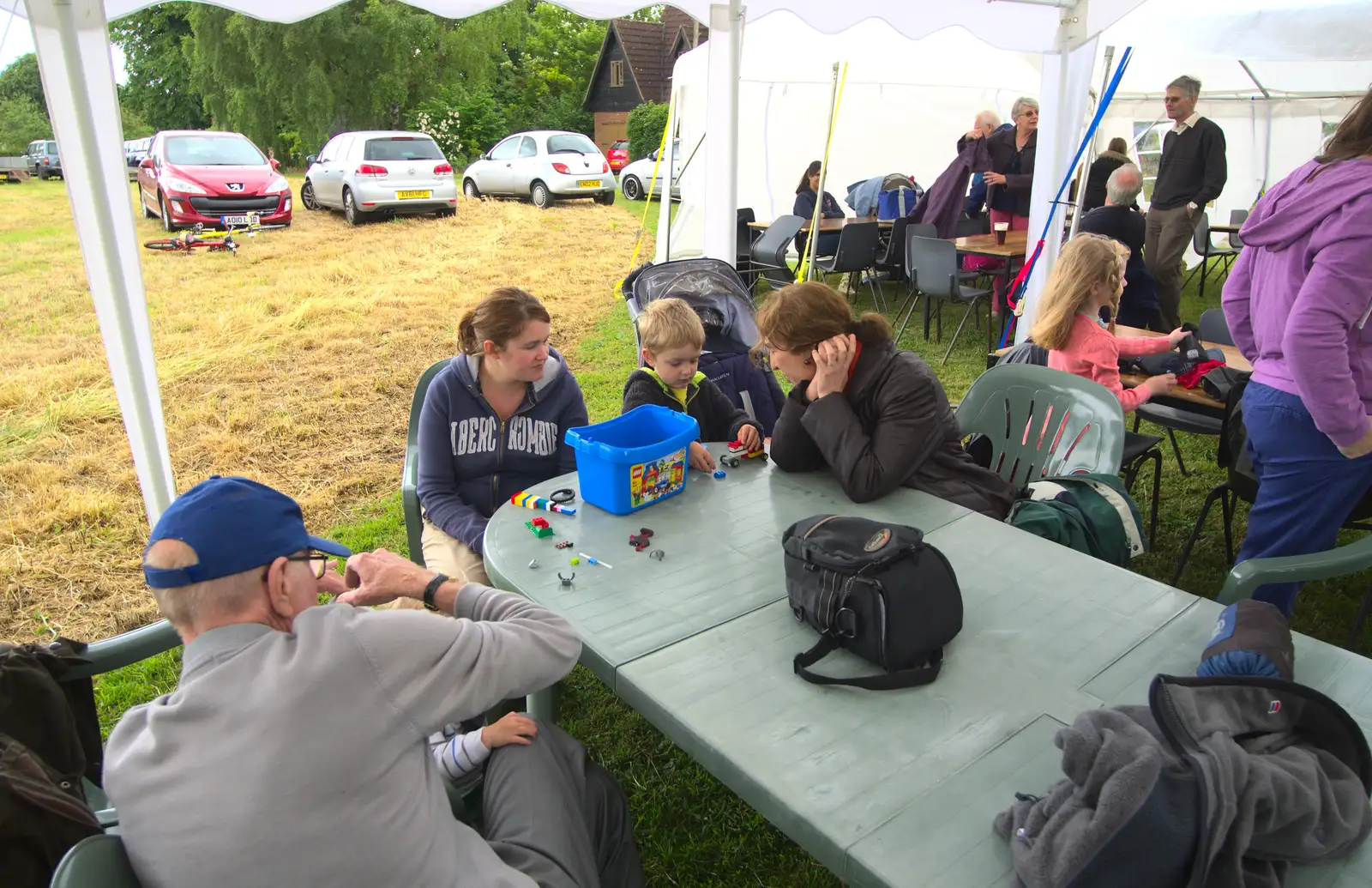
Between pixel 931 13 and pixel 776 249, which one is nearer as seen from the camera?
pixel 931 13

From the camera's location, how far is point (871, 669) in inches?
56.1

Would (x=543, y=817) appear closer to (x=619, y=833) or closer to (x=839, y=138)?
(x=619, y=833)

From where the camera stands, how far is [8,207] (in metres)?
15.3

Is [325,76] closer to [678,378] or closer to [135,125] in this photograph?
[135,125]

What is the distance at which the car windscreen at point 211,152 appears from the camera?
11.2 m

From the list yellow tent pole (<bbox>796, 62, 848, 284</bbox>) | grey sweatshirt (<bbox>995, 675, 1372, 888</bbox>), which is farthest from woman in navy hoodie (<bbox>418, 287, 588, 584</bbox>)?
yellow tent pole (<bbox>796, 62, 848, 284</bbox>)

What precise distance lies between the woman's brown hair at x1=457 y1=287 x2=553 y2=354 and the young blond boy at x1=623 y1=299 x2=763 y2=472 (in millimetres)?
389

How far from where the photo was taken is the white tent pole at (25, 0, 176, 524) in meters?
2.49

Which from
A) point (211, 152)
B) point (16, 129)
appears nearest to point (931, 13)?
point (211, 152)

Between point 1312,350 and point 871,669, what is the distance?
4.60ft

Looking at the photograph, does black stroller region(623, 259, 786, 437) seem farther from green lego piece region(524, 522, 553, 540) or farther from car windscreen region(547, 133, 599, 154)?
car windscreen region(547, 133, 599, 154)

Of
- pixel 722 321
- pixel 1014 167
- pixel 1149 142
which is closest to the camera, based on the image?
pixel 722 321

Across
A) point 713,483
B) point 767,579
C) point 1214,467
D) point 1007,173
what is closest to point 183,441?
point 713,483

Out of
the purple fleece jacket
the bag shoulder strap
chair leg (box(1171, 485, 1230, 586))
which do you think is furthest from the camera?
chair leg (box(1171, 485, 1230, 586))
